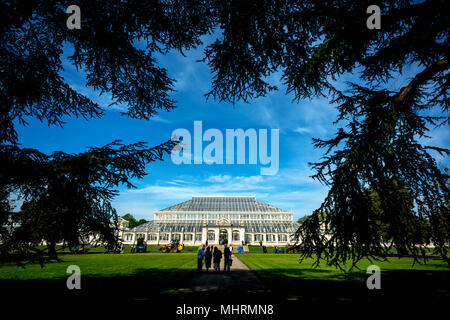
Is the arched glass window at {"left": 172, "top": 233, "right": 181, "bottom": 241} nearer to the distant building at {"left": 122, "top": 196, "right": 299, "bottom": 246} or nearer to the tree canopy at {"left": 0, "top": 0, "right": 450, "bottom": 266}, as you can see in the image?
the distant building at {"left": 122, "top": 196, "right": 299, "bottom": 246}

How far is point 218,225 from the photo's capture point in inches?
1761

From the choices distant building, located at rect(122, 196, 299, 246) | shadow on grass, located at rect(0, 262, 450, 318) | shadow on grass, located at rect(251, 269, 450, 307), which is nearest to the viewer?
shadow on grass, located at rect(0, 262, 450, 318)

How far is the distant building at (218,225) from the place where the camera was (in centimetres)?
4322

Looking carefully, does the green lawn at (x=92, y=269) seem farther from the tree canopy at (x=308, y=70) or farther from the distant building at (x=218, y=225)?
the distant building at (x=218, y=225)

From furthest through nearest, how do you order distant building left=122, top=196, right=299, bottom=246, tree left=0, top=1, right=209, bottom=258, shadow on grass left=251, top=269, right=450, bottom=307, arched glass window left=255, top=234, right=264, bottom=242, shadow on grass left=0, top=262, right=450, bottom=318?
distant building left=122, top=196, right=299, bottom=246 < arched glass window left=255, top=234, right=264, bottom=242 < shadow on grass left=251, top=269, right=450, bottom=307 < shadow on grass left=0, top=262, right=450, bottom=318 < tree left=0, top=1, right=209, bottom=258

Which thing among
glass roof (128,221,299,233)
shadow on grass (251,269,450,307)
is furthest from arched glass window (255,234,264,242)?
shadow on grass (251,269,450,307)

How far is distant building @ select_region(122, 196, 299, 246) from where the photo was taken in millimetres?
43219

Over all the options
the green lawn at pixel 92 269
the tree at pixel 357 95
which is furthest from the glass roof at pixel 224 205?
the tree at pixel 357 95

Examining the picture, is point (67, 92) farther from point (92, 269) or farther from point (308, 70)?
point (92, 269)
